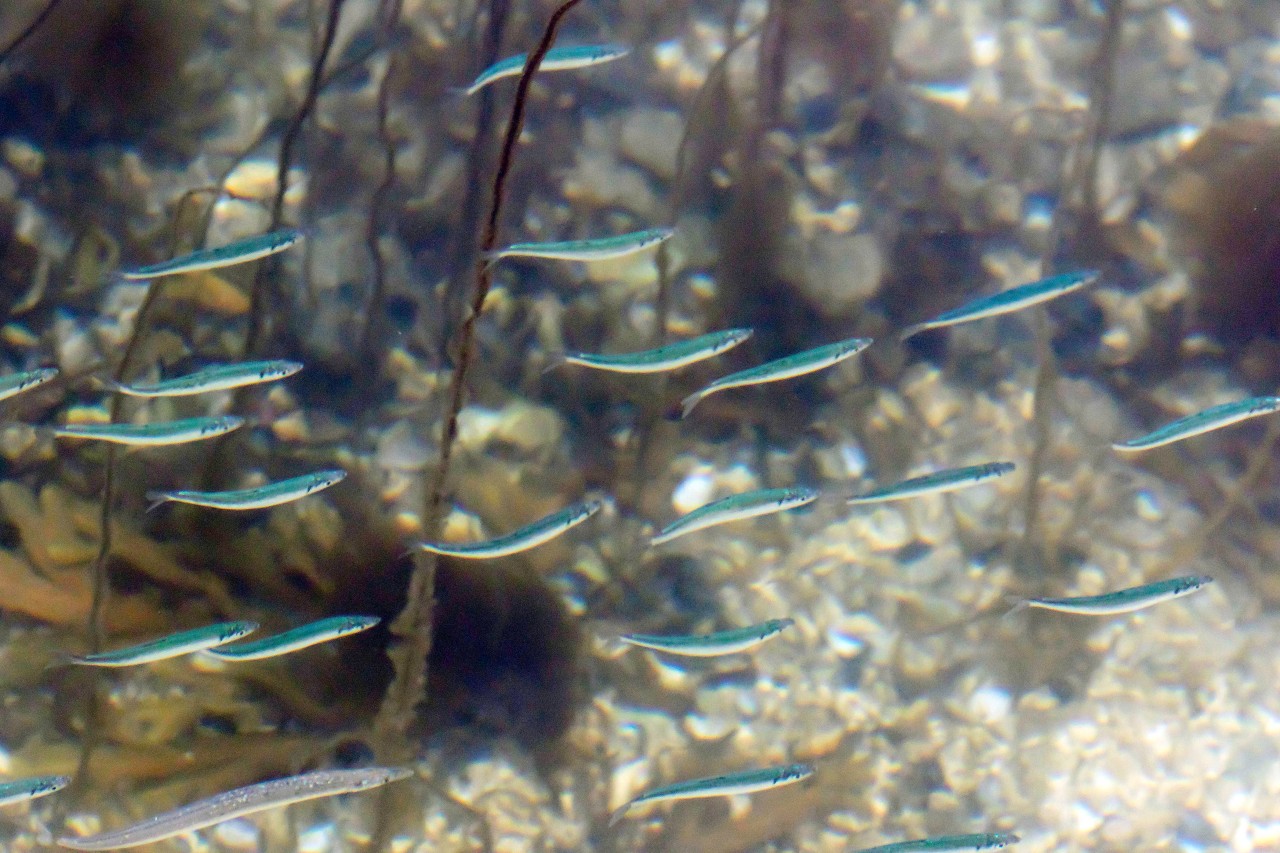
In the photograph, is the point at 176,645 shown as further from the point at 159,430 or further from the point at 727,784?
the point at 727,784

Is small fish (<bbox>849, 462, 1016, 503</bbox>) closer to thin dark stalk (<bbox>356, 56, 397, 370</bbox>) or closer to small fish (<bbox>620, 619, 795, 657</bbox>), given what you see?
small fish (<bbox>620, 619, 795, 657</bbox>)

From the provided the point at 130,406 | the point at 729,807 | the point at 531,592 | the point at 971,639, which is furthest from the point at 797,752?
the point at 130,406

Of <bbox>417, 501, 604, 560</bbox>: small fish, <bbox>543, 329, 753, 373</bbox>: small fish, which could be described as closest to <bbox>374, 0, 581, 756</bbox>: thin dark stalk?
<bbox>417, 501, 604, 560</bbox>: small fish

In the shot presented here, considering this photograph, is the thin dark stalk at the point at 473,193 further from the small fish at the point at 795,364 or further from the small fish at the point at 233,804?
the small fish at the point at 233,804

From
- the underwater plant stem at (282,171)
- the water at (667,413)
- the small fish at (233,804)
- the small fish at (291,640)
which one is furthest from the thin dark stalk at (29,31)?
the small fish at (233,804)

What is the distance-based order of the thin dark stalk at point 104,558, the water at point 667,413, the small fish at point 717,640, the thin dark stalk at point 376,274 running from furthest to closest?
the thin dark stalk at point 376,274
the water at point 667,413
the thin dark stalk at point 104,558
the small fish at point 717,640
